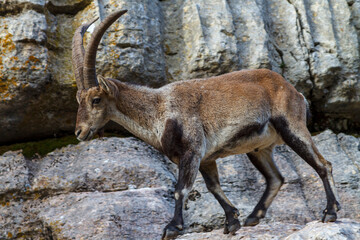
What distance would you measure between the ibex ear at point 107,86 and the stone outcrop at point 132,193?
1688 mm

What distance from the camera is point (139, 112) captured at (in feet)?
20.9

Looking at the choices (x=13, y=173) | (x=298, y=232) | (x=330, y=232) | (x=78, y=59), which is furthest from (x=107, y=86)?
(x=330, y=232)

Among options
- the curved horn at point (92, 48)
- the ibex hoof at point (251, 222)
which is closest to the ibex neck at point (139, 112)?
the curved horn at point (92, 48)

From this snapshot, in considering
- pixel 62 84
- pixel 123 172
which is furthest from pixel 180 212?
pixel 62 84

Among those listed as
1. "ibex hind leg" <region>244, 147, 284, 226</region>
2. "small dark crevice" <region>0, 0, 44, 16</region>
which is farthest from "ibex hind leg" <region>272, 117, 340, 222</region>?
"small dark crevice" <region>0, 0, 44, 16</region>

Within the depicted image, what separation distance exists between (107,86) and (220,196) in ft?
6.97

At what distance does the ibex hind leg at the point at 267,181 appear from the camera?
21.5 ft

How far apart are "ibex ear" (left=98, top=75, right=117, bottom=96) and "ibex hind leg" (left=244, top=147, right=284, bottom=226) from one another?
2216mm

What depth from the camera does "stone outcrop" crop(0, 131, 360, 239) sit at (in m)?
6.71

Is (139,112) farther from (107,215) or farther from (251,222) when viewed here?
(251,222)

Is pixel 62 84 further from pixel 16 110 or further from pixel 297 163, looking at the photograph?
pixel 297 163

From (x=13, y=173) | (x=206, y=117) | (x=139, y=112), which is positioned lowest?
(x=13, y=173)

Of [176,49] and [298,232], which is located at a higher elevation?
[176,49]

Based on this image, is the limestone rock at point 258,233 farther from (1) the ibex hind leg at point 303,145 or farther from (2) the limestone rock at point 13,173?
(2) the limestone rock at point 13,173
